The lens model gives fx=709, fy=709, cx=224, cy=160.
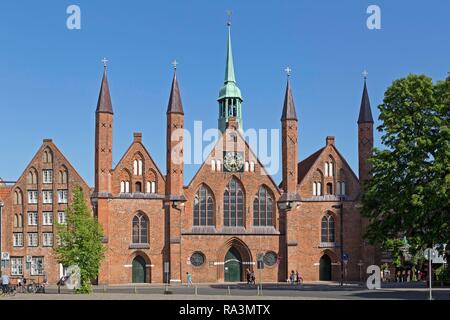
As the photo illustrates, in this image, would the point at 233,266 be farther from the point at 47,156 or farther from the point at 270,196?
the point at 47,156

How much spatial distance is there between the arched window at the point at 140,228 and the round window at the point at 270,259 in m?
11.2

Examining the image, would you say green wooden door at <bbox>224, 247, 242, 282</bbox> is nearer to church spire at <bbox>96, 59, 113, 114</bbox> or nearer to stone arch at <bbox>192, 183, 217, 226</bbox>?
stone arch at <bbox>192, 183, 217, 226</bbox>

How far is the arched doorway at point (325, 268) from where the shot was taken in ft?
218

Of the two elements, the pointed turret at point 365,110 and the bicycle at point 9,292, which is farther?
the pointed turret at point 365,110

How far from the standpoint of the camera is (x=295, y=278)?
63.5 m

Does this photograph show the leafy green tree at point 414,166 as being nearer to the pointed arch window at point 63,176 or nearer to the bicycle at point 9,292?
the bicycle at point 9,292

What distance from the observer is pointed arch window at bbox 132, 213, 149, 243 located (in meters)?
64.2

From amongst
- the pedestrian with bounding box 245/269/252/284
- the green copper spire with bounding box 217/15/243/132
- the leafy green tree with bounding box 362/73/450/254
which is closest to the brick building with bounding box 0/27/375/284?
the pedestrian with bounding box 245/269/252/284

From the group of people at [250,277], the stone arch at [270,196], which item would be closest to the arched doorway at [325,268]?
the stone arch at [270,196]

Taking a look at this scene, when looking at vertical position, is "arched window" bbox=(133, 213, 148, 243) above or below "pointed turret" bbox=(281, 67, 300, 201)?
below

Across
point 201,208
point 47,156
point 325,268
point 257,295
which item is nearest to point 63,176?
point 47,156

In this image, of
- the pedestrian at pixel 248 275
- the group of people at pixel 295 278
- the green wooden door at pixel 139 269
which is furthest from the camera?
the green wooden door at pixel 139 269

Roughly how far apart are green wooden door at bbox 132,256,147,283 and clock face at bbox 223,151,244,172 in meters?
11.5

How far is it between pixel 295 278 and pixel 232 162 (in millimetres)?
12149
